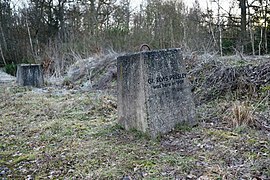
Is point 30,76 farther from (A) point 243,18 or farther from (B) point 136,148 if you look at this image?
(A) point 243,18

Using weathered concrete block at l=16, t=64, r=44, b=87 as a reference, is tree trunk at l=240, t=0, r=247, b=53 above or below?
above

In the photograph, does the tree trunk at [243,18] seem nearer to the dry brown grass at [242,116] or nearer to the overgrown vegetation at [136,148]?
the overgrown vegetation at [136,148]

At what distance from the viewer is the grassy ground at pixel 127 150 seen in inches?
109

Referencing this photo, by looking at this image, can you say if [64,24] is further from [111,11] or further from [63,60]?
[63,60]

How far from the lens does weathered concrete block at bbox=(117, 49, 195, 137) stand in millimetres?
3672

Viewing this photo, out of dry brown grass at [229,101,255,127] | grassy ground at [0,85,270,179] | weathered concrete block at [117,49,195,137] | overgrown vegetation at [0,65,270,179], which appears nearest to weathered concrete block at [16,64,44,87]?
overgrown vegetation at [0,65,270,179]

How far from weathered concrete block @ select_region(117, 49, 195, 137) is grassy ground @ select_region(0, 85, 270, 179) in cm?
18

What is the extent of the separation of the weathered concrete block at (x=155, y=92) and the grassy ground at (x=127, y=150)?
0.58 ft

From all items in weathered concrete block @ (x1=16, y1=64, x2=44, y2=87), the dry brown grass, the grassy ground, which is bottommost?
the grassy ground

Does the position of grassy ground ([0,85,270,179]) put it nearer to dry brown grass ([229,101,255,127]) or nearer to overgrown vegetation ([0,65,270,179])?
overgrown vegetation ([0,65,270,179])

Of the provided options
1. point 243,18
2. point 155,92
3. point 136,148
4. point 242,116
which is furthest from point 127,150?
point 243,18

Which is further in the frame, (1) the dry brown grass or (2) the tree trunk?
(2) the tree trunk

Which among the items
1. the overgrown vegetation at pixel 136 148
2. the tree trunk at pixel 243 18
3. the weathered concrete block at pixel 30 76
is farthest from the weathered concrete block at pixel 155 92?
the tree trunk at pixel 243 18

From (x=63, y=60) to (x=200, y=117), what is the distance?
29.2ft
